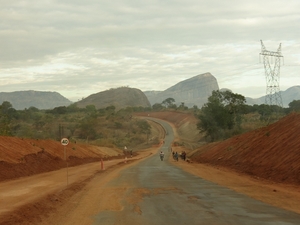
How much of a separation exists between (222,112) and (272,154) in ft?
143

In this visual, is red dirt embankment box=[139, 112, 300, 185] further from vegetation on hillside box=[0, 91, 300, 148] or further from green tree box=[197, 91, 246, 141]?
green tree box=[197, 91, 246, 141]

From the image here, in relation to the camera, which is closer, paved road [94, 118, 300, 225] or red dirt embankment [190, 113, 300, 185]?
paved road [94, 118, 300, 225]

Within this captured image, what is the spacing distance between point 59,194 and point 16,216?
6.17 metres

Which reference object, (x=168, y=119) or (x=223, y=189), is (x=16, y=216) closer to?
(x=223, y=189)

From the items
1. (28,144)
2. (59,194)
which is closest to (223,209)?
(59,194)

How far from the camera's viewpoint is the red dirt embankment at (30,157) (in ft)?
104

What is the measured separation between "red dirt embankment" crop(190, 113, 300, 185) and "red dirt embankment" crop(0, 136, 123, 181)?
56.9 ft

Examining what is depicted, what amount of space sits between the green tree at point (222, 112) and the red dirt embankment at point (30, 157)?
1033 inches

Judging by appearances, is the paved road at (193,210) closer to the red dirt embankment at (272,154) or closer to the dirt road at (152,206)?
the dirt road at (152,206)

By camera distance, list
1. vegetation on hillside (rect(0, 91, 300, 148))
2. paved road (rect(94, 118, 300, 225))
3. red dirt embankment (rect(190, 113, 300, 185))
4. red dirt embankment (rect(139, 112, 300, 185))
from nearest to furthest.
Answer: paved road (rect(94, 118, 300, 225))
red dirt embankment (rect(190, 113, 300, 185))
red dirt embankment (rect(139, 112, 300, 185))
vegetation on hillside (rect(0, 91, 300, 148))

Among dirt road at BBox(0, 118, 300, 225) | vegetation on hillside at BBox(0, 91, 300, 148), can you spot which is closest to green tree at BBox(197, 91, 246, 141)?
vegetation on hillside at BBox(0, 91, 300, 148)

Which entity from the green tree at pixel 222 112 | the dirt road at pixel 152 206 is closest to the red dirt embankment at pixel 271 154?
the dirt road at pixel 152 206

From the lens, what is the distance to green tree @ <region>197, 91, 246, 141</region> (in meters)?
73.3

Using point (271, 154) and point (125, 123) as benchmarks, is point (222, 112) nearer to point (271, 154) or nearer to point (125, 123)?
point (271, 154)
